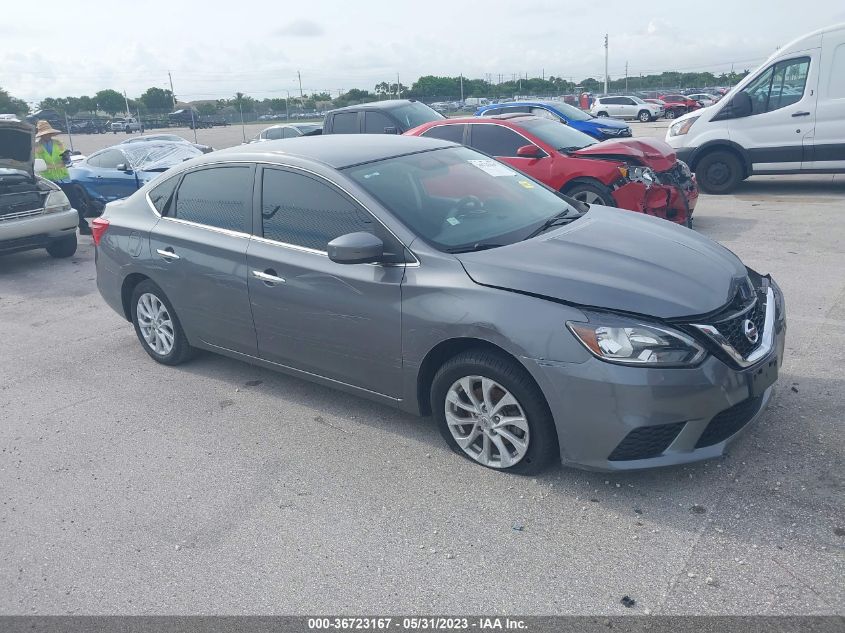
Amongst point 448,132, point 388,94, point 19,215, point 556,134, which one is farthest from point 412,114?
point 388,94

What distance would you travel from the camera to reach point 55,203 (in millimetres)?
10109

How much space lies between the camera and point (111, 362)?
20.0 ft

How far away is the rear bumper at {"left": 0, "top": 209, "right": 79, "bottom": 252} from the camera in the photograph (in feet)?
31.0

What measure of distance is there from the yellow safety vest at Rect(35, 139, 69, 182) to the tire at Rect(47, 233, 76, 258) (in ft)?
8.70

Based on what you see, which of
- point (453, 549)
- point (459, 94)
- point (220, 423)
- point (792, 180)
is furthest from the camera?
point (459, 94)

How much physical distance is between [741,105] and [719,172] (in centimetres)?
106

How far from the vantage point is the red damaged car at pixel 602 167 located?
339 inches

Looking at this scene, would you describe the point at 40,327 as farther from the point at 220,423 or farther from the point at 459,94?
the point at 459,94

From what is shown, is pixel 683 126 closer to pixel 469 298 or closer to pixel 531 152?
pixel 531 152

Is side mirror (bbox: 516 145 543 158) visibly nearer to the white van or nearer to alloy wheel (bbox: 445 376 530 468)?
the white van

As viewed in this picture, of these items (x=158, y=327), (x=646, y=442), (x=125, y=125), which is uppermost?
(x=646, y=442)

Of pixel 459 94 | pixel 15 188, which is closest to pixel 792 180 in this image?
pixel 15 188

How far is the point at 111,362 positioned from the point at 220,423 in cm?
181

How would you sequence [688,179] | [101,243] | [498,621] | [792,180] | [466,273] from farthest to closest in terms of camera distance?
[792,180]
[688,179]
[101,243]
[466,273]
[498,621]
